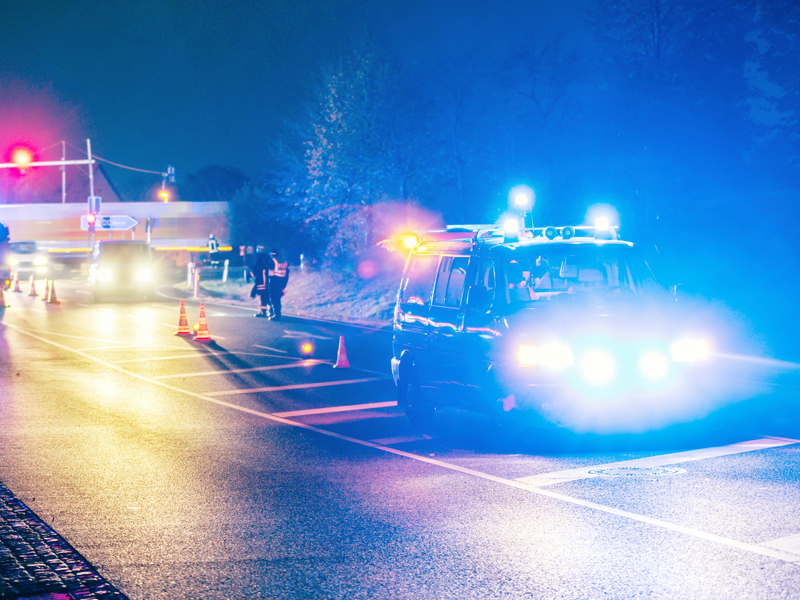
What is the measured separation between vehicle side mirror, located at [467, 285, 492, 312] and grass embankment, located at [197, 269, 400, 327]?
14.1 m

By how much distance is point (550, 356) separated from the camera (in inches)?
308

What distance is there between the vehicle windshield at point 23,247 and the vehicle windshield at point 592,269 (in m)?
43.8

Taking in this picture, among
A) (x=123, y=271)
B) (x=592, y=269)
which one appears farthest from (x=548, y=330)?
(x=123, y=271)

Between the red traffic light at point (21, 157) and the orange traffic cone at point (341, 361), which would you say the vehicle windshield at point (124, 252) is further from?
the orange traffic cone at point (341, 361)

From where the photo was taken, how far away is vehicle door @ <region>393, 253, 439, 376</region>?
9367mm

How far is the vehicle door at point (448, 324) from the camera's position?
28.3ft

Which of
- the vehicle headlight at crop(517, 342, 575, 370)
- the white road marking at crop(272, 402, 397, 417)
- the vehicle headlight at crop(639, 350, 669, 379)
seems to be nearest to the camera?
the vehicle headlight at crop(517, 342, 575, 370)

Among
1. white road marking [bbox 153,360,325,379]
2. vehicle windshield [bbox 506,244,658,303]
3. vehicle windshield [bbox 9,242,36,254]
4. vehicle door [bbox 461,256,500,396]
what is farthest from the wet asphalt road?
vehicle windshield [bbox 9,242,36,254]

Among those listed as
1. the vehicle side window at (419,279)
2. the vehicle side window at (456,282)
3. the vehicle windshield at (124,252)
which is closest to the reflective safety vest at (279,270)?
the vehicle windshield at (124,252)

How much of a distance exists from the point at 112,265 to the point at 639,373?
80.4 feet

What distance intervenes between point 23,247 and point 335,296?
24.4 m

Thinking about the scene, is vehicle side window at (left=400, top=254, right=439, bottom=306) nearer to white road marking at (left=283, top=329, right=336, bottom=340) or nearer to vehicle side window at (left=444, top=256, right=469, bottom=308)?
vehicle side window at (left=444, top=256, right=469, bottom=308)

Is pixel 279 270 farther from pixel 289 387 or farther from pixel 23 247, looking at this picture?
pixel 23 247

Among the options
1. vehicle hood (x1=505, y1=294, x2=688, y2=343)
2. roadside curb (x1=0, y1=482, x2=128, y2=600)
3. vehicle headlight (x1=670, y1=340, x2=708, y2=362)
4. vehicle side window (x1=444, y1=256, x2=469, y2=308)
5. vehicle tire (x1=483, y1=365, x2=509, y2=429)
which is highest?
vehicle side window (x1=444, y1=256, x2=469, y2=308)
